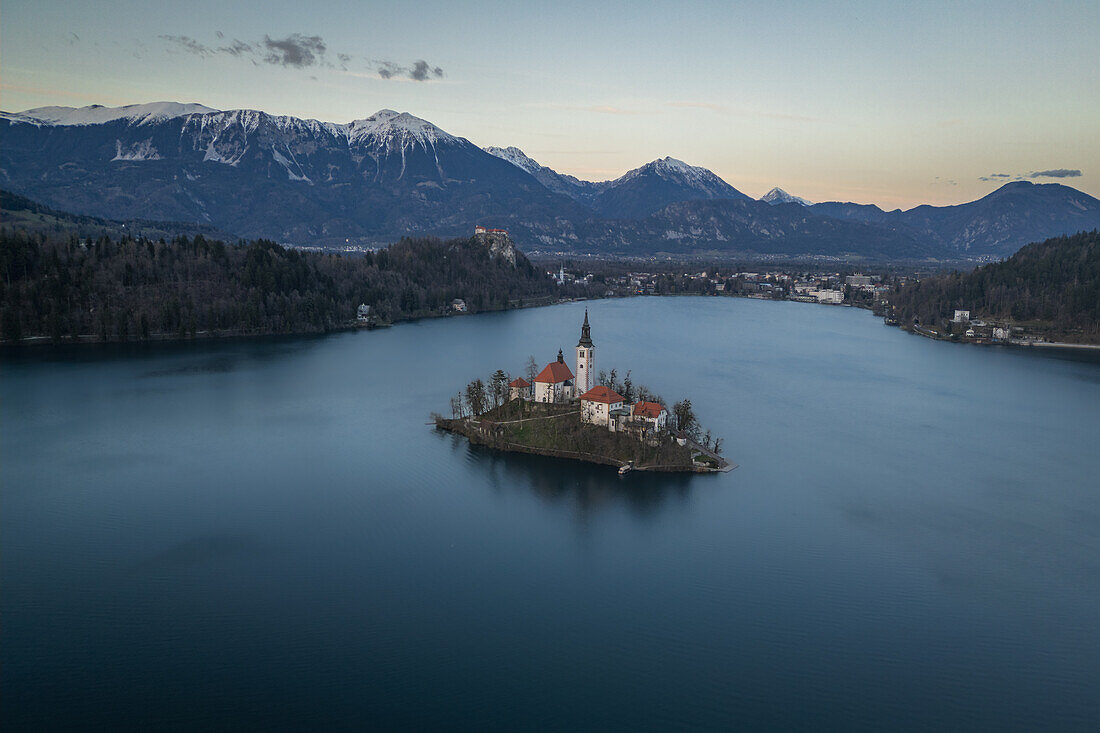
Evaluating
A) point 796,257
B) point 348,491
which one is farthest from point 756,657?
point 796,257

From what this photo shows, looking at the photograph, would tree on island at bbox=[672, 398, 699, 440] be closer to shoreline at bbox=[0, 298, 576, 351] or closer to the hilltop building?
the hilltop building

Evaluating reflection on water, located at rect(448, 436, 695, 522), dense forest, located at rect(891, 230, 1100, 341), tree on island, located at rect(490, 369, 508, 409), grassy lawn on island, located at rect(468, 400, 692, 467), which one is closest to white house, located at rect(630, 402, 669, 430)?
grassy lawn on island, located at rect(468, 400, 692, 467)

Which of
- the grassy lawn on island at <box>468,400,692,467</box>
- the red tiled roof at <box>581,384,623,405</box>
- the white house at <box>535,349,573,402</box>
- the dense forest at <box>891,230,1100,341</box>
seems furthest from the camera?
the dense forest at <box>891,230,1100,341</box>

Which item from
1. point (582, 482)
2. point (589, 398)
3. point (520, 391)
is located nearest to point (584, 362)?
point (589, 398)

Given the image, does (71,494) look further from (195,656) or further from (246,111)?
(246,111)

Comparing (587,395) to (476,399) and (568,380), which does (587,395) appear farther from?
(476,399)
